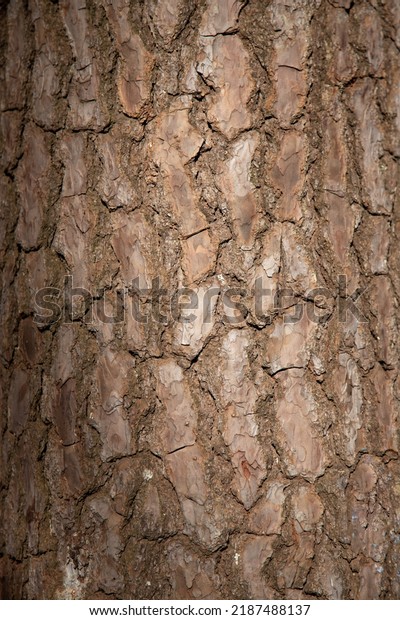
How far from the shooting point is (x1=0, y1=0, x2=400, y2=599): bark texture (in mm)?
1222

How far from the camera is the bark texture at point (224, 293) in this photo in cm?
122

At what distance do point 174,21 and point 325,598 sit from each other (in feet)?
3.49

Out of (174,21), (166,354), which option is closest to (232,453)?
(166,354)

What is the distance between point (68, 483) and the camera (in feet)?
4.28

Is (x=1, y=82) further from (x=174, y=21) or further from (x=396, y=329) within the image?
(x=396, y=329)

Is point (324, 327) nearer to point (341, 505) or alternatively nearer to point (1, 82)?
point (341, 505)

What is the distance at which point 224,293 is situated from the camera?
1.22 metres

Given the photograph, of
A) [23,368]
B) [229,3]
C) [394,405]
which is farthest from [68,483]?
[229,3]

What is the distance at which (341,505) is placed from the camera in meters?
1.25

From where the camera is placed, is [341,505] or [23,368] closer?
[341,505]
